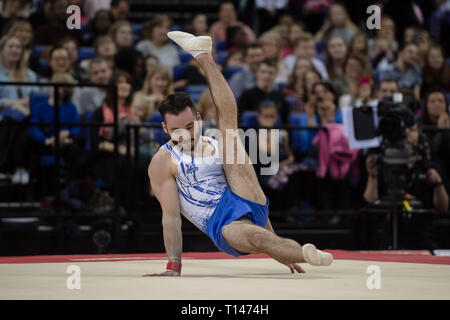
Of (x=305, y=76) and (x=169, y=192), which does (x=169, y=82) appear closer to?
(x=305, y=76)

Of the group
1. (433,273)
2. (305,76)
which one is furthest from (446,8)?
(433,273)

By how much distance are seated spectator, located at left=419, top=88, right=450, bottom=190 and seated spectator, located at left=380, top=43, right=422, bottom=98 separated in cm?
105

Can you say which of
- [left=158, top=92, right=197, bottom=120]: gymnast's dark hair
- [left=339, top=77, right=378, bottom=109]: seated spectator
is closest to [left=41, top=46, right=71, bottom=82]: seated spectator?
[left=339, top=77, right=378, bottom=109]: seated spectator

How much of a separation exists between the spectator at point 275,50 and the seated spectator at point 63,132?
282 centimetres

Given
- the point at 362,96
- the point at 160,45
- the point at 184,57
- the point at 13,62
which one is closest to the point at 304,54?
→ the point at 362,96

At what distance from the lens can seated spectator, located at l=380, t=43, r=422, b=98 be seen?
9.66m

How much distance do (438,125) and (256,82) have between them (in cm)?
199

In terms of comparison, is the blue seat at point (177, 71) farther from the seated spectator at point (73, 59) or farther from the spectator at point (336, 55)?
the spectator at point (336, 55)

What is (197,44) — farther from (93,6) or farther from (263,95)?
(93,6)

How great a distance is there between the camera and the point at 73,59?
28.4 ft

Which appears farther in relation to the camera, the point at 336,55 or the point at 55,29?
the point at 336,55

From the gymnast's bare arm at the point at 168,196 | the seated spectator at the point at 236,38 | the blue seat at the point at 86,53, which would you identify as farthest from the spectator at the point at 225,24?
the gymnast's bare arm at the point at 168,196

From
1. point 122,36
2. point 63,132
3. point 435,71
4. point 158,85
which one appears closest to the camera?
point 63,132

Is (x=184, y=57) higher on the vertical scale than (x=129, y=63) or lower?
higher
